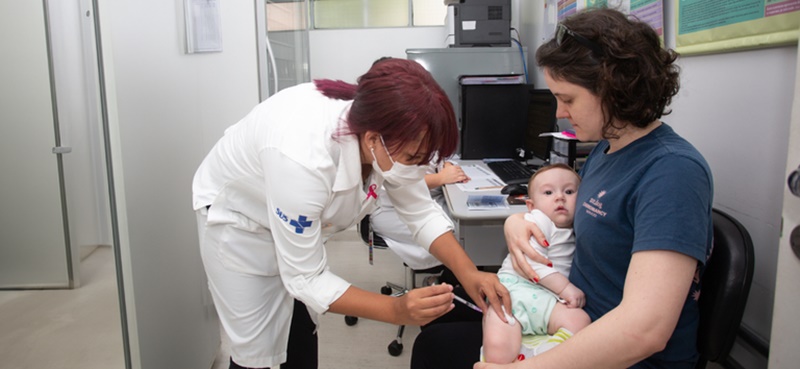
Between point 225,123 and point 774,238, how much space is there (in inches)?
79.1

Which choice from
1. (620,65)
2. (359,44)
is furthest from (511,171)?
(359,44)

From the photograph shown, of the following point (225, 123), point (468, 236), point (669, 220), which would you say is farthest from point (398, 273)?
point (669, 220)

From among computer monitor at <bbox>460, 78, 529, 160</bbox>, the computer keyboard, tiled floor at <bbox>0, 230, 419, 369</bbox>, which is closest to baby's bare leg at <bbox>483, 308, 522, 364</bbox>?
the computer keyboard

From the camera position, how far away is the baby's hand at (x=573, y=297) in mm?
1166

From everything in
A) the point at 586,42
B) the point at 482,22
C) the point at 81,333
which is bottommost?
the point at 81,333

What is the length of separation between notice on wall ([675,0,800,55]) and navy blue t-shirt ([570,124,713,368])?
34 cm

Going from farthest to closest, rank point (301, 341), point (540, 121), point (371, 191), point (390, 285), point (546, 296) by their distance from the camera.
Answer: point (390, 285)
point (540, 121)
point (301, 341)
point (371, 191)
point (546, 296)

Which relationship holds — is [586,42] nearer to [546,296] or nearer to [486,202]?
[546,296]

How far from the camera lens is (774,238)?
3.90 feet

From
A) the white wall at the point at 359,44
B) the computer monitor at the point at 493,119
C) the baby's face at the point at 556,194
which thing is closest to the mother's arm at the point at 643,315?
the baby's face at the point at 556,194

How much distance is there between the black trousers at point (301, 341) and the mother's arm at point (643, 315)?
0.97 meters

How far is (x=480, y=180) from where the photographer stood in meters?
2.34

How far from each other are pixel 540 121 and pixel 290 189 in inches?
70.6

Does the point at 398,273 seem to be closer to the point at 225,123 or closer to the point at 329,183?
the point at 225,123
